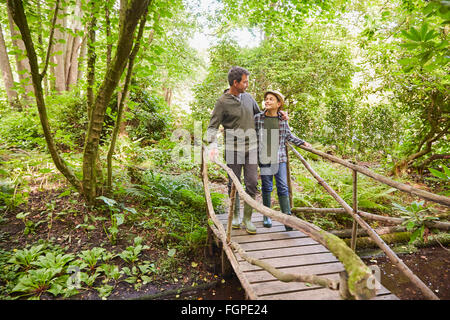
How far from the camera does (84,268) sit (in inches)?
124

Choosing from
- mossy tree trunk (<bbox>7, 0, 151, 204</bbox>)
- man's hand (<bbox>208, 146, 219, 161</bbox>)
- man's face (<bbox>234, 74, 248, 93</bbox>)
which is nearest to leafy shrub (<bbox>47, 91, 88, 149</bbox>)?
mossy tree trunk (<bbox>7, 0, 151, 204</bbox>)

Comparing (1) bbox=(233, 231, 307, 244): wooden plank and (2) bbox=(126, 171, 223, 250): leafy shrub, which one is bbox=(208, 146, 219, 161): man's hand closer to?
(1) bbox=(233, 231, 307, 244): wooden plank

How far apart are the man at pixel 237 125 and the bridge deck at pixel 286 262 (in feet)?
2.25

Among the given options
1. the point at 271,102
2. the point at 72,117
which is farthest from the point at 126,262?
the point at 72,117

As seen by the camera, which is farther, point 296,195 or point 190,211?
point 296,195

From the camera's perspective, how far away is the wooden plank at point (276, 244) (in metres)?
3.13

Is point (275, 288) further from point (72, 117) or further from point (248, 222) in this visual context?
point (72, 117)

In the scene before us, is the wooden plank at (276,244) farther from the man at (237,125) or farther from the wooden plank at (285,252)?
the man at (237,125)

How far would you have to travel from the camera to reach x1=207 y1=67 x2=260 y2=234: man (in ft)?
10.2

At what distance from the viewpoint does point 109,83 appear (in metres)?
3.50

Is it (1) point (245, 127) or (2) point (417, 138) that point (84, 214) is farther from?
(2) point (417, 138)

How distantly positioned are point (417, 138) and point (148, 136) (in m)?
8.78

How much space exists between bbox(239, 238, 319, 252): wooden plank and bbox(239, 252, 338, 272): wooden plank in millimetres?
264

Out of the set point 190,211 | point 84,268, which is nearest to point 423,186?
point 190,211
